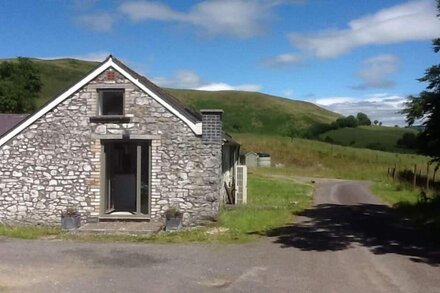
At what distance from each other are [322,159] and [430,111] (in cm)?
4537

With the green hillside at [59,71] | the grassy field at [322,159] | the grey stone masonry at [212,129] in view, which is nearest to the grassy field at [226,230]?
the grey stone masonry at [212,129]

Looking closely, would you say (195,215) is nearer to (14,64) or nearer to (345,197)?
(345,197)

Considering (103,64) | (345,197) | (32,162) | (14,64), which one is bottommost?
(345,197)

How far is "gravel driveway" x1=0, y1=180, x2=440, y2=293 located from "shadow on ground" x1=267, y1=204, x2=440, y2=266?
0.03 m

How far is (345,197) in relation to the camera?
29859 mm

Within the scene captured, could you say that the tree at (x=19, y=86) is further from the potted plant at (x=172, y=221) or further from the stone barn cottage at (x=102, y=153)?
the potted plant at (x=172, y=221)

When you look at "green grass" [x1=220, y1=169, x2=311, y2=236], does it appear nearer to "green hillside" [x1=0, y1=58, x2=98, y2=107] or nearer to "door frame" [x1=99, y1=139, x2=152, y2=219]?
"door frame" [x1=99, y1=139, x2=152, y2=219]

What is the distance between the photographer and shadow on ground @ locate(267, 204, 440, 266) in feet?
44.2

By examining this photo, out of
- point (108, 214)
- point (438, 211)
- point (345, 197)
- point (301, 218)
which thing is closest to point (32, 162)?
point (108, 214)

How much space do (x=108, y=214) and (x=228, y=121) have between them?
304 feet

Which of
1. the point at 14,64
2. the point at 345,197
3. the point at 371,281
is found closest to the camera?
the point at 371,281

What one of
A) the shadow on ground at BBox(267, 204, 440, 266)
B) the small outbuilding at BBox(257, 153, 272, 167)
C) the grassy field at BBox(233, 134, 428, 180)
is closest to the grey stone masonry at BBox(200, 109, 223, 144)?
the shadow on ground at BBox(267, 204, 440, 266)

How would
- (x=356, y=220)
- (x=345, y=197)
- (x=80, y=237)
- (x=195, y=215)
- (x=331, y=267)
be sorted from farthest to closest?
(x=345, y=197)
(x=356, y=220)
(x=195, y=215)
(x=80, y=237)
(x=331, y=267)

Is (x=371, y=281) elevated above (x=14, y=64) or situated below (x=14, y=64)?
below
